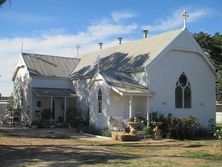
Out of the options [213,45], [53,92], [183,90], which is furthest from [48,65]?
[213,45]

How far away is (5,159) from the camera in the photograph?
52.3 ft

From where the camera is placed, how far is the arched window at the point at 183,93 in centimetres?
3209

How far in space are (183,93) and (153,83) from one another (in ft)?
10.6

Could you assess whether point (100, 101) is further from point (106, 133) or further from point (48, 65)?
point (48, 65)

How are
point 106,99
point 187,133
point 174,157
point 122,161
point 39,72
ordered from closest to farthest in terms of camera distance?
1. point 122,161
2. point 174,157
3. point 187,133
4. point 106,99
5. point 39,72

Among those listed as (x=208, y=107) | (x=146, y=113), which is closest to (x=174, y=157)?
(x=146, y=113)

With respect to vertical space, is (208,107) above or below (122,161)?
above

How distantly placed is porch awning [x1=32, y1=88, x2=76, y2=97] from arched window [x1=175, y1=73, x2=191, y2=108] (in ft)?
30.9

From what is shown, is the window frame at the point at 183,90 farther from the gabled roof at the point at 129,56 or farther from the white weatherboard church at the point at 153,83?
the gabled roof at the point at 129,56

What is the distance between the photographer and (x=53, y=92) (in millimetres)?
36406

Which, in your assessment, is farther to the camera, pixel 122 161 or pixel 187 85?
pixel 187 85

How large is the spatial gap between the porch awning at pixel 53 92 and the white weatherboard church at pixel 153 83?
2.11 feet

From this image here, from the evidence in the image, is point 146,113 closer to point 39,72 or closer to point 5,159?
point 39,72

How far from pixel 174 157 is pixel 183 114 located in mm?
15774
